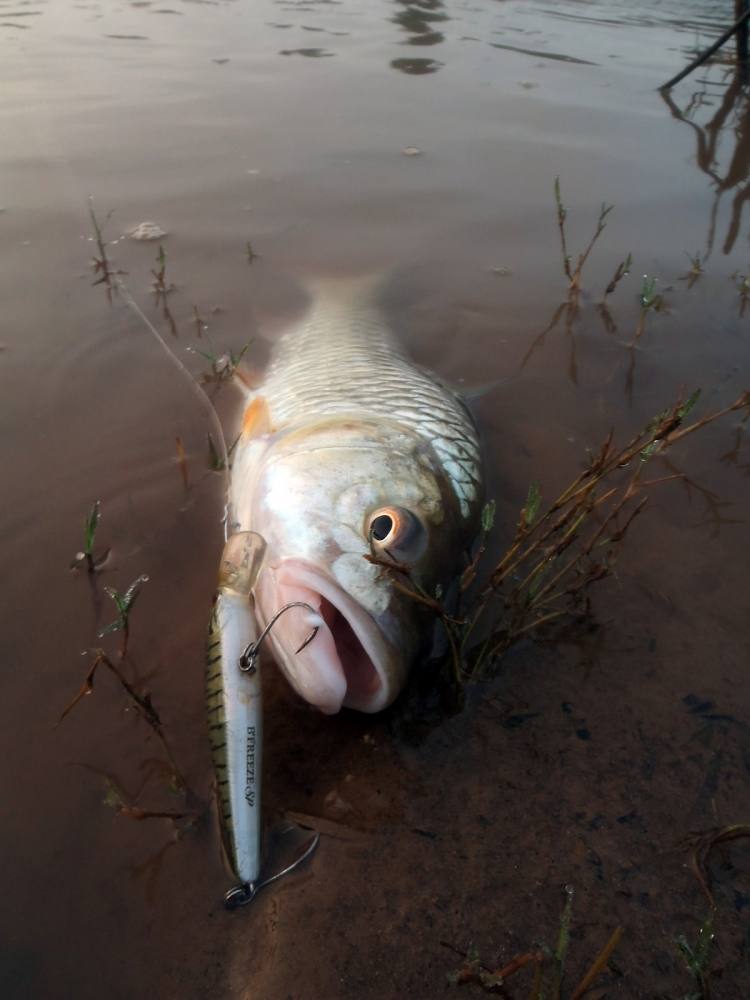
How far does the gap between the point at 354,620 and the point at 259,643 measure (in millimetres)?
288

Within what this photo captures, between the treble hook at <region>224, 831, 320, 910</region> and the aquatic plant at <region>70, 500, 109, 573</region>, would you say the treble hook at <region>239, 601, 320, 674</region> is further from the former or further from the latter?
the aquatic plant at <region>70, 500, 109, 573</region>

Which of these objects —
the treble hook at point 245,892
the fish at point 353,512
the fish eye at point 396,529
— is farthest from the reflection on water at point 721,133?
the treble hook at point 245,892

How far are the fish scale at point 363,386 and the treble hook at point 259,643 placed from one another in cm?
89

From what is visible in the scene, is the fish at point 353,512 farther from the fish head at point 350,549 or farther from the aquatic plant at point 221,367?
the aquatic plant at point 221,367

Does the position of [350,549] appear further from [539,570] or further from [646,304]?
[646,304]

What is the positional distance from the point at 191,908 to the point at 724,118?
9.24 metres

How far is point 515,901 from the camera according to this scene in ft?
5.80

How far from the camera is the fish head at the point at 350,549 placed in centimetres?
195

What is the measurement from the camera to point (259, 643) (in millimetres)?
1817

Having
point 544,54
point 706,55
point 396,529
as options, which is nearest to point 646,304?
point 396,529

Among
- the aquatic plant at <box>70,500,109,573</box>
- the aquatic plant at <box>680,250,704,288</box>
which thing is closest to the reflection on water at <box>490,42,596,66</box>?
the aquatic plant at <box>680,250,704,288</box>

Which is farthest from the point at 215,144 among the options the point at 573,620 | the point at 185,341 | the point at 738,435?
the point at 573,620

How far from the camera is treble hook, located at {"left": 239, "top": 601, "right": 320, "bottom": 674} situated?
1.77m

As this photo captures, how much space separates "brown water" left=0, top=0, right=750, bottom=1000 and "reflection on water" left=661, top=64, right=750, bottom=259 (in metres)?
0.07
